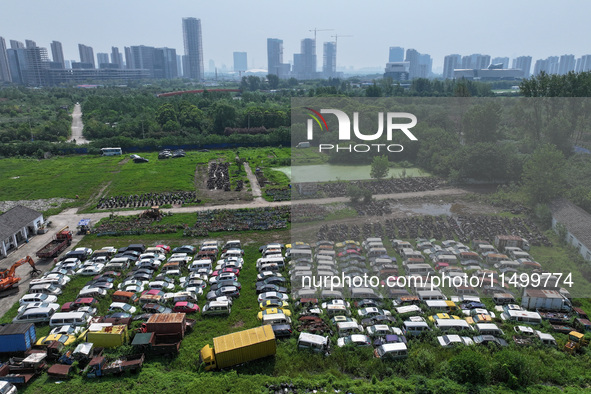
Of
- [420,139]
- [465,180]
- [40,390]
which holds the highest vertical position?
[420,139]

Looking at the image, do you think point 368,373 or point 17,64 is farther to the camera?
point 17,64

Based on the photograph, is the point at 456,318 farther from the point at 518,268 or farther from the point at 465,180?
the point at 465,180

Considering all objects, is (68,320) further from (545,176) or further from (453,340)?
(545,176)

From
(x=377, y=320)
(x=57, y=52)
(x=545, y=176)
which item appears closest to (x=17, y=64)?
(x=57, y=52)

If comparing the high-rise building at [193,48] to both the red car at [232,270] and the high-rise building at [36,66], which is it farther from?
the red car at [232,270]

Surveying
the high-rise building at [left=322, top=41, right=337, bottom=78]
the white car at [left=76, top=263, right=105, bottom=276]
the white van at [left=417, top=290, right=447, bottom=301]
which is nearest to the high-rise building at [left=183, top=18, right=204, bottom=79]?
the high-rise building at [left=322, top=41, right=337, bottom=78]

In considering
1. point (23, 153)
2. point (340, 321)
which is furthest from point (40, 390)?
point (23, 153)
